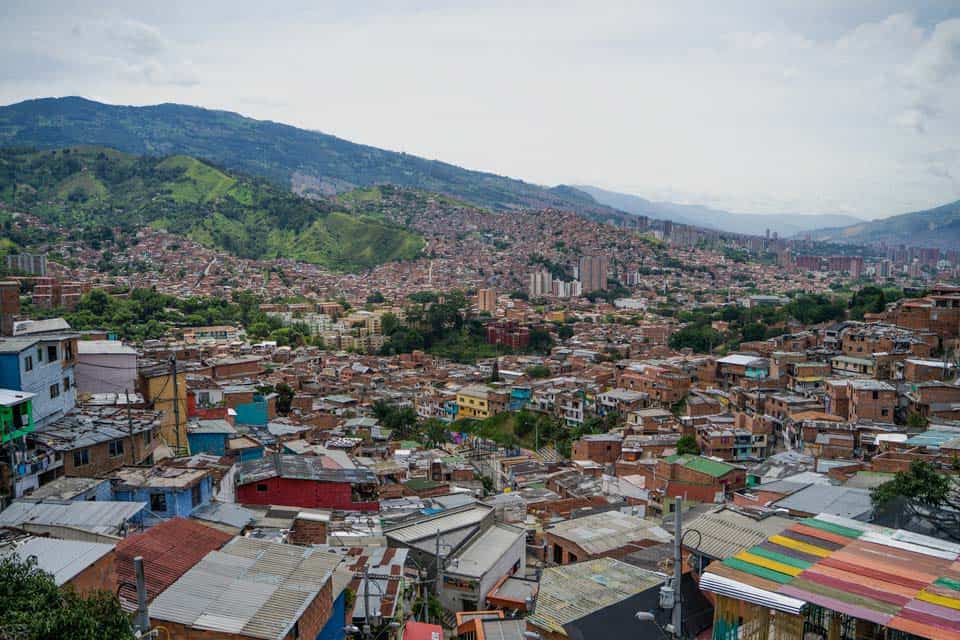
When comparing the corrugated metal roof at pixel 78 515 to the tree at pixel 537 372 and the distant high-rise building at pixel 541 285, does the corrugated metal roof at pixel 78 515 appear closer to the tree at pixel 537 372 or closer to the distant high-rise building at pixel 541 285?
the tree at pixel 537 372

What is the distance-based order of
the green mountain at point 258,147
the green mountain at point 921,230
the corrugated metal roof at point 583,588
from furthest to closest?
1. the green mountain at point 921,230
2. the green mountain at point 258,147
3. the corrugated metal roof at point 583,588

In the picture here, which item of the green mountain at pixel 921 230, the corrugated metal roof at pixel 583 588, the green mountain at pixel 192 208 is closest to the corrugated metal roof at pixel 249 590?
the corrugated metal roof at pixel 583 588

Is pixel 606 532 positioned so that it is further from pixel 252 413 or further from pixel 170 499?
pixel 252 413

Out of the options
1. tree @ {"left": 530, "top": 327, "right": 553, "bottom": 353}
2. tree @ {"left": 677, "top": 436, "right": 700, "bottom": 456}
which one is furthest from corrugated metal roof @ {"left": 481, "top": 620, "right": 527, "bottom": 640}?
tree @ {"left": 530, "top": 327, "right": 553, "bottom": 353}

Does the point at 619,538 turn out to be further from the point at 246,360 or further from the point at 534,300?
the point at 534,300

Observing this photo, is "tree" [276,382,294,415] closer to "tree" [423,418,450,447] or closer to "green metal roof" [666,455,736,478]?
"tree" [423,418,450,447]

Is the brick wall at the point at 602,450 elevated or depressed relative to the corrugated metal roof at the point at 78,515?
depressed
